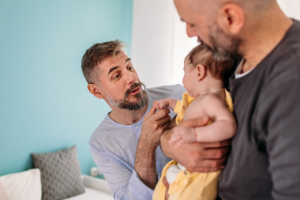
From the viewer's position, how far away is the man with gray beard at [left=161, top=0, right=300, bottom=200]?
0.58m

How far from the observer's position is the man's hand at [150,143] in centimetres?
127

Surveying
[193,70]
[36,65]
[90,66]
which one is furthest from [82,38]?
[193,70]

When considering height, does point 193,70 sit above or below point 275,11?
below

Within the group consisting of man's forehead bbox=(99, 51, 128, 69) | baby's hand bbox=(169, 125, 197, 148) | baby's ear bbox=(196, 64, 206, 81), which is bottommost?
baby's hand bbox=(169, 125, 197, 148)

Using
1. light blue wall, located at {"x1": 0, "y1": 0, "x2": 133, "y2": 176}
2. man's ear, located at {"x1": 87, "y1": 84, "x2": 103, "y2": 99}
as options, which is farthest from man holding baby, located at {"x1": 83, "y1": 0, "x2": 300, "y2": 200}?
light blue wall, located at {"x1": 0, "y1": 0, "x2": 133, "y2": 176}

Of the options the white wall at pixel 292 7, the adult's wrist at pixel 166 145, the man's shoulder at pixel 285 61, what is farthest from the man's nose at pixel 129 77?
the white wall at pixel 292 7

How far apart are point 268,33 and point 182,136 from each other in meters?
0.40

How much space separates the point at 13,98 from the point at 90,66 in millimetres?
1429

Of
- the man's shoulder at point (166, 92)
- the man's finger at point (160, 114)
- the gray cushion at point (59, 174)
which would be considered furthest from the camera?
the gray cushion at point (59, 174)

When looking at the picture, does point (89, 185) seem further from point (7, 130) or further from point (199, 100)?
point (199, 100)

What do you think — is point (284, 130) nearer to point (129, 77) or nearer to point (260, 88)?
point (260, 88)

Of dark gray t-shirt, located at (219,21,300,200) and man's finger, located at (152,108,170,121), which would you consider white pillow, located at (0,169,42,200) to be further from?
dark gray t-shirt, located at (219,21,300,200)

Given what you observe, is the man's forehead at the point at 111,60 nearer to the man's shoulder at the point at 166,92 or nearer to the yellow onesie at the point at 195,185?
the man's shoulder at the point at 166,92

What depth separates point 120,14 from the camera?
4.00 meters
